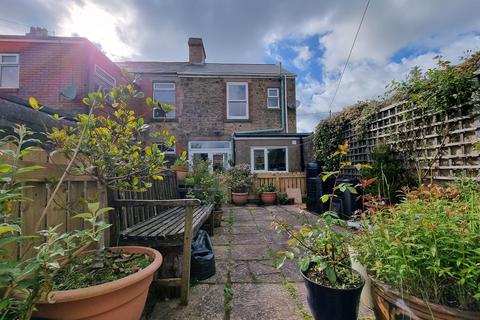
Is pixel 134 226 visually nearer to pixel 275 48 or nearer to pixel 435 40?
pixel 435 40

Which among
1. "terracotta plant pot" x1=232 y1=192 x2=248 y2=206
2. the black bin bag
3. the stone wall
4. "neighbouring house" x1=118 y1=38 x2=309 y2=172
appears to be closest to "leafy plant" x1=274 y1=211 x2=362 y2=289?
the black bin bag

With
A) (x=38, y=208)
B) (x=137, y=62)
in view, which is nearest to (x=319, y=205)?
(x=38, y=208)

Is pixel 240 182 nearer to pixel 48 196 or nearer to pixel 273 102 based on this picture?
pixel 273 102

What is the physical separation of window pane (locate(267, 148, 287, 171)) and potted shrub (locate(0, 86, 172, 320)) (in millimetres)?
7644

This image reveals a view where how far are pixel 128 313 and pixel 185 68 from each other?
11428 mm

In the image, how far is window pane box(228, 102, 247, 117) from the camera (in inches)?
411

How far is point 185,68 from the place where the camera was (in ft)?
36.2

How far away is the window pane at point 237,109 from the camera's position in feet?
34.3

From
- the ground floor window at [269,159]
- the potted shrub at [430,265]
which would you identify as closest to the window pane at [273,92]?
the ground floor window at [269,159]

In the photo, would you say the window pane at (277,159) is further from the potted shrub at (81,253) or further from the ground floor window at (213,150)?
the potted shrub at (81,253)

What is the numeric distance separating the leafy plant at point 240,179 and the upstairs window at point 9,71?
7.90 m

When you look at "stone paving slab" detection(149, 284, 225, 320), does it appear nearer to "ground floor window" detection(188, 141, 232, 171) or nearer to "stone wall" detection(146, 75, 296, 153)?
"ground floor window" detection(188, 141, 232, 171)

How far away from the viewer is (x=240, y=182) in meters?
7.25

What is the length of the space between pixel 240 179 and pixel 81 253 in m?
5.98
